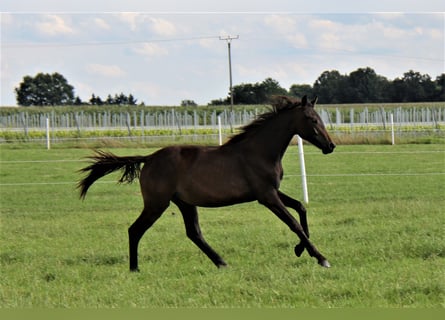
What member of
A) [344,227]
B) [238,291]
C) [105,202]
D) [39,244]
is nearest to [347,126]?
[105,202]

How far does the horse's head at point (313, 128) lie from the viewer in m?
6.20

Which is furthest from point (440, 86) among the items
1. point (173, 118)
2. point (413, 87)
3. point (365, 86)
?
point (173, 118)

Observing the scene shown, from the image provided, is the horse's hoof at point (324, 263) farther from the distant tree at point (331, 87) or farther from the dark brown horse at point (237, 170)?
the distant tree at point (331, 87)

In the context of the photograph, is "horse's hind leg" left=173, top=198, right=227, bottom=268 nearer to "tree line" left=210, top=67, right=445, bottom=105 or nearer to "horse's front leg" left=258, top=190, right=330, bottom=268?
Result: "horse's front leg" left=258, top=190, right=330, bottom=268

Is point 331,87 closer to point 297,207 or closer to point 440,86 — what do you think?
point 440,86

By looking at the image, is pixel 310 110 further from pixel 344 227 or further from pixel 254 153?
pixel 344 227

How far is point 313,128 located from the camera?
20.4 ft

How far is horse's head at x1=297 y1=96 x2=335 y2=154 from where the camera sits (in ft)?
20.3

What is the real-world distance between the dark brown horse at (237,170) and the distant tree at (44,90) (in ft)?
20.5

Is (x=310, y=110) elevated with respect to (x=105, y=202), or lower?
elevated

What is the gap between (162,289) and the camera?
18.4 feet

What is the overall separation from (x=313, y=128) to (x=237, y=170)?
2.73ft

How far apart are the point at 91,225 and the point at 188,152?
12.5 ft

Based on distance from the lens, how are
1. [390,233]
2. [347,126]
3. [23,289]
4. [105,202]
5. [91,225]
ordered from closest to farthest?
1. [23,289]
2. [390,233]
3. [91,225]
4. [105,202]
5. [347,126]
